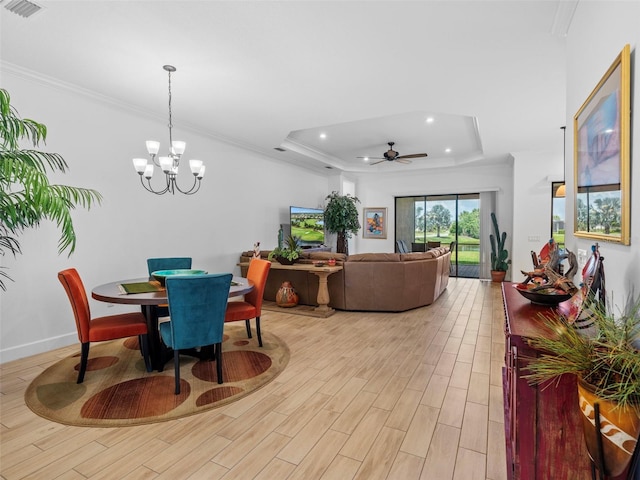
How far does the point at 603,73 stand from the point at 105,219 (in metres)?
4.62

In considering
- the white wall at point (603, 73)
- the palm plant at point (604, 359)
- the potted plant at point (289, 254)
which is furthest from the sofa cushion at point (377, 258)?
the palm plant at point (604, 359)

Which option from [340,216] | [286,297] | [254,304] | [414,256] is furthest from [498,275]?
[254,304]

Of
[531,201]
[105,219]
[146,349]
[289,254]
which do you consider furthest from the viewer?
[531,201]

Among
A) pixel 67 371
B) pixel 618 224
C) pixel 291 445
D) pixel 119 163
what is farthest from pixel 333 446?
pixel 119 163

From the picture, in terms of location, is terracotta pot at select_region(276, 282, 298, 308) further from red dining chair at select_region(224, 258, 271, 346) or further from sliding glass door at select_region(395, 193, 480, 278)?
sliding glass door at select_region(395, 193, 480, 278)

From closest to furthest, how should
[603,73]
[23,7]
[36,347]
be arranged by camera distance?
[603,73]
[23,7]
[36,347]

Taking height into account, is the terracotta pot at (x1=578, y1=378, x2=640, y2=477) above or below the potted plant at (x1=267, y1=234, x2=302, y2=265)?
below

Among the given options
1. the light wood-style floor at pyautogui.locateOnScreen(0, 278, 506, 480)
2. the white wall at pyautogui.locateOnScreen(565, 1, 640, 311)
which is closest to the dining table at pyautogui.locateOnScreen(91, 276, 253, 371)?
the light wood-style floor at pyautogui.locateOnScreen(0, 278, 506, 480)

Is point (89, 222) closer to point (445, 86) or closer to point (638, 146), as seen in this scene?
point (445, 86)

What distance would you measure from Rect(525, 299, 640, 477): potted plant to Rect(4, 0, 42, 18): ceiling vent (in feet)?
12.0

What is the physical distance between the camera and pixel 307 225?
758cm

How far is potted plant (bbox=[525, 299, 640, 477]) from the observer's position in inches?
33.6

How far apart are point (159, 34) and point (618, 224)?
10.7ft

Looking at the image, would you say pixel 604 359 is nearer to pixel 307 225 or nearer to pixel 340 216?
pixel 307 225
